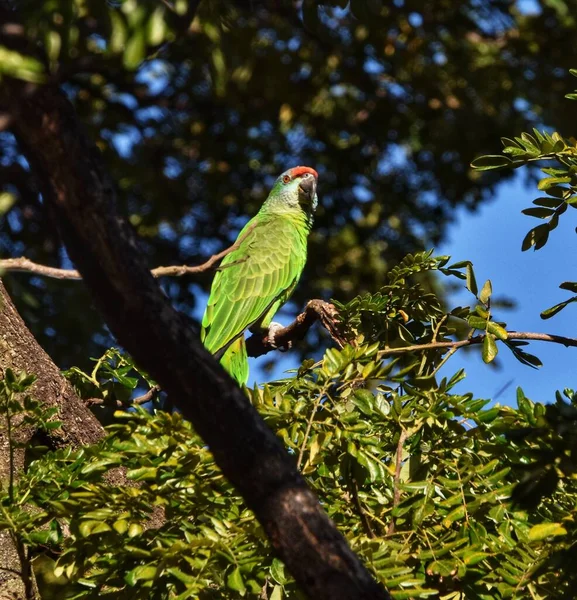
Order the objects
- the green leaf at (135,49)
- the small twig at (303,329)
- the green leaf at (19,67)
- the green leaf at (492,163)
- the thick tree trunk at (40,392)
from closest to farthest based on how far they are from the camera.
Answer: the green leaf at (19,67) < the green leaf at (135,49) < the green leaf at (492,163) < the thick tree trunk at (40,392) < the small twig at (303,329)

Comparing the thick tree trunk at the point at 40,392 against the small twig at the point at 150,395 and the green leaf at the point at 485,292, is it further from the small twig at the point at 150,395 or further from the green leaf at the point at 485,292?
the green leaf at the point at 485,292

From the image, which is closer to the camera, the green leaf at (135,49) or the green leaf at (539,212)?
the green leaf at (135,49)

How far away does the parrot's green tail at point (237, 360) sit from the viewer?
4.02 meters

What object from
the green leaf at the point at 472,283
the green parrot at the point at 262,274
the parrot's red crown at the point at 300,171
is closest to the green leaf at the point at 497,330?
the green leaf at the point at 472,283

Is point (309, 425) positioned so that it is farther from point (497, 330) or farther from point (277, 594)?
point (497, 330)

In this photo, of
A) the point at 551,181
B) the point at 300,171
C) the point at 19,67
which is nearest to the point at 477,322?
the point at 551,181

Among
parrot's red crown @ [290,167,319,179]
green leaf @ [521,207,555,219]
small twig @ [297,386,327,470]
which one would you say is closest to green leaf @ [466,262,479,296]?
green leaf @ [521,207,555,219]

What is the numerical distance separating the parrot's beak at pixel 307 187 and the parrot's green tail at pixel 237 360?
62.9 inches

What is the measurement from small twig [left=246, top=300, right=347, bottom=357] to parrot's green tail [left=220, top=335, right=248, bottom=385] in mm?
70

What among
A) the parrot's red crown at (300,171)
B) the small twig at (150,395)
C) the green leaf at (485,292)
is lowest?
the green leaf at (485,292)

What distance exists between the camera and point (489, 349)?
207 centimetres

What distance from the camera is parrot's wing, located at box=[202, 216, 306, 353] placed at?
4.11 m

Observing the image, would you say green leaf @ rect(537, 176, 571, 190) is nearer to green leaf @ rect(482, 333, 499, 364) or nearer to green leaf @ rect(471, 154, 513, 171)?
green leaf @ rect(471, 154, 513, 171)

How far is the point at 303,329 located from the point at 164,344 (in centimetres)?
201
